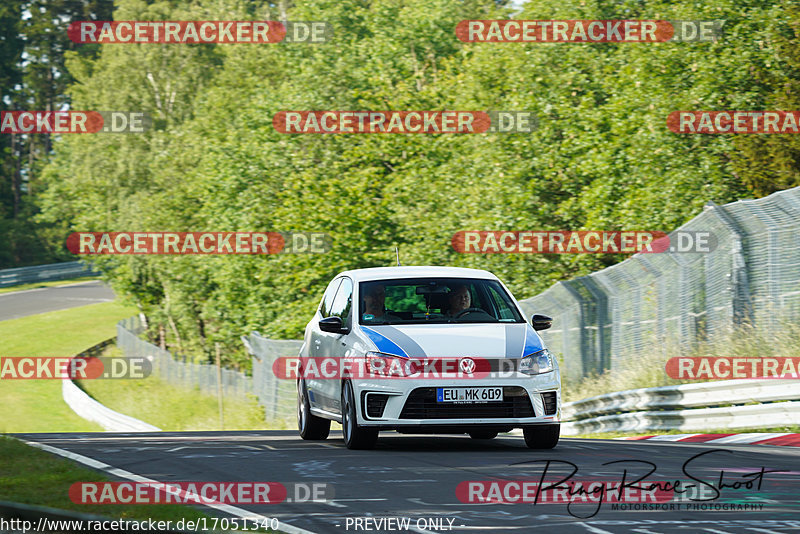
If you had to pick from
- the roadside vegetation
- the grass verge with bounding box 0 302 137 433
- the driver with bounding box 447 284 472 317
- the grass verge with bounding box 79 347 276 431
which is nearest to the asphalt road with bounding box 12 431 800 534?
the driver with bounding box 447 284 472 317

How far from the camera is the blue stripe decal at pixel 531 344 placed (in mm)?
11102

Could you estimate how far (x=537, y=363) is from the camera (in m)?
11.1

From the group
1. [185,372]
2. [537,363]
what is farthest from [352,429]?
[185,372]

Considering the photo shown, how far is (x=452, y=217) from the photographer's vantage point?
119 ft

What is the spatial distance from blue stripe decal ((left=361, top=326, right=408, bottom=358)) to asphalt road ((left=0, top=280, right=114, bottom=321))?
2406 inches

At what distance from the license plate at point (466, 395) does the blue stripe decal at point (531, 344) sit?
1.66ft

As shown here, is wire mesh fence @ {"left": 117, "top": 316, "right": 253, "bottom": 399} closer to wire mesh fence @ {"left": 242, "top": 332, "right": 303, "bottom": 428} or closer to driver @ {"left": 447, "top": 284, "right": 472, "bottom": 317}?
wire mesh fence @ {"left": 242, "top": 332, "right": 303, "bottom": 428}

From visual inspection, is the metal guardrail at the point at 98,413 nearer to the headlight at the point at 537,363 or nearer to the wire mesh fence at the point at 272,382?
the wire mesh fence at the point at 272,382

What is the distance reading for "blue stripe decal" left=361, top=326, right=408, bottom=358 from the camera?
11.0 m

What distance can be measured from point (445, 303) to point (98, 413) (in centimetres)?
3090

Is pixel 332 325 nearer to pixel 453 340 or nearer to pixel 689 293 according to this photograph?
pixel 453 340

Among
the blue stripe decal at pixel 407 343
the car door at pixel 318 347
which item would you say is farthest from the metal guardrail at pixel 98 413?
the blue stripe decal at pixel 407 343

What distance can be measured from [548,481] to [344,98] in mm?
38461

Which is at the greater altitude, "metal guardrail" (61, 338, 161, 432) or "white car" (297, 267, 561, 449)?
"white car" (297, 267, 561, 449)
